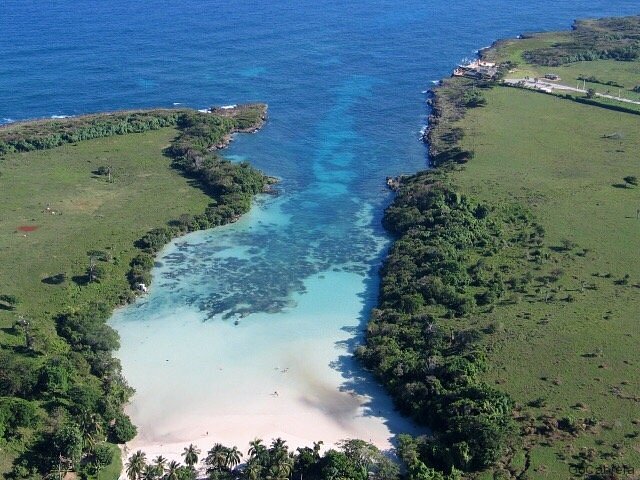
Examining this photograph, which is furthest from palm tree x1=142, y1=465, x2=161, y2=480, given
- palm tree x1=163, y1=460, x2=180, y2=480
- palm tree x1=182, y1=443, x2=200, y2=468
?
palm tree x1=182, y1=443, x2=200, y2=468

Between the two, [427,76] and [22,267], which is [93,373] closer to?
[22,267]

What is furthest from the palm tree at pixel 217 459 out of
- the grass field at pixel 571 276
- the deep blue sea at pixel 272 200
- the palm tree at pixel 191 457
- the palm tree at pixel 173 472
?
the grass field at pixel 571 276

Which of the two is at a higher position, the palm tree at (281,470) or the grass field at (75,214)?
the grass field at (75,214)

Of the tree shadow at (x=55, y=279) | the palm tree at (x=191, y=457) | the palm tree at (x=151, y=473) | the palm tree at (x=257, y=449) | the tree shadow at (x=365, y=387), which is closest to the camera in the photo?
the palm tree at (x=151, y=473)

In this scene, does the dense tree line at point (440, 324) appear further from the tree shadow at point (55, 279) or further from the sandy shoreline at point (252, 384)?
the tree shadow at point (55, 279)

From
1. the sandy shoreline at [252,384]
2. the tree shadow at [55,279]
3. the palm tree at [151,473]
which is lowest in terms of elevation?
the sandy shoreline at [252,384]

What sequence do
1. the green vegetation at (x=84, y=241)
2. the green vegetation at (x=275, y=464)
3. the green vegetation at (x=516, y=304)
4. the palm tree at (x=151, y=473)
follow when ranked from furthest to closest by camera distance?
the green vegetation at (x=84, y=241)
the green vegetation at (x=516, y=304)
the green vegetation at (x=275, y=464)
the palm tree at (x=151, y=473)

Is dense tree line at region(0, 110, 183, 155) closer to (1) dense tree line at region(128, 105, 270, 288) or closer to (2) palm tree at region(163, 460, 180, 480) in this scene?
(1) dense tree line at region(128, 105, 270, 288)

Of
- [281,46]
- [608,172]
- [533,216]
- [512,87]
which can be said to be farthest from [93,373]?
[281,46]

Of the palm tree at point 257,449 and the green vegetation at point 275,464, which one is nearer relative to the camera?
the green vegetation at point 275,464
